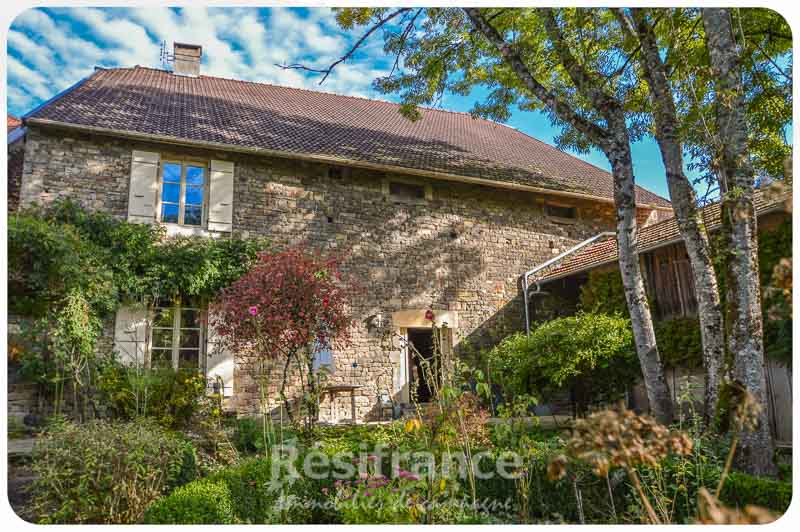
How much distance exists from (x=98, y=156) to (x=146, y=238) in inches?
52.9

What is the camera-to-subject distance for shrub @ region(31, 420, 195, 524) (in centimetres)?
402

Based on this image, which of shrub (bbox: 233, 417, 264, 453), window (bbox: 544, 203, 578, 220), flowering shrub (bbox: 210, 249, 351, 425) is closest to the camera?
flowering shrub (bbox: 210, 249, 351, 425)

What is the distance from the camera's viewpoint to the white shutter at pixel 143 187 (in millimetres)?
8391

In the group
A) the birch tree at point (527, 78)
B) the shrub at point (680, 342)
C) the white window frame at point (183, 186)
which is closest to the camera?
the birch tree at point (527, 78)

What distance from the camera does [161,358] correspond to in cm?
818

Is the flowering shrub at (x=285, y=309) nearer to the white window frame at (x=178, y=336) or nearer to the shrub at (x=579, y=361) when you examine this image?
the white window frame at (x=178, y=336)

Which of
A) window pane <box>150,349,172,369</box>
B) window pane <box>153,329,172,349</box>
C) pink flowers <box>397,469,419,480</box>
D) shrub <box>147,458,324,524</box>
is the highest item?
window pane <box>153,329,172,349</box>

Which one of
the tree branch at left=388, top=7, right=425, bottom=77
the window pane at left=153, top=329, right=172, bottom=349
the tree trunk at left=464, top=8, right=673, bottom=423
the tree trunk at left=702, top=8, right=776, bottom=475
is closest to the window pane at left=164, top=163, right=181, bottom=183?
the window pane at left=153, top=329, right=172, bottom=349

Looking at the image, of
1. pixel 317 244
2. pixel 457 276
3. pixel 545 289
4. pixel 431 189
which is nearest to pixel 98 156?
pixel 317 244

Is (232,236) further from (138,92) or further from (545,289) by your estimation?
(545,289)

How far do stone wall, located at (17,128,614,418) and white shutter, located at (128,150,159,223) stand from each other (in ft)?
0.42

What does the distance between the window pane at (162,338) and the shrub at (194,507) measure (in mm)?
4592

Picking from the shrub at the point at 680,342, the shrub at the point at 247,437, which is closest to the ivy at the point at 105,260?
the shrub at the point at 247,437

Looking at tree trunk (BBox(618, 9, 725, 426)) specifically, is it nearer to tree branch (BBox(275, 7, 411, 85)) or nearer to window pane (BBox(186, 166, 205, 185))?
tree branch (BBox(275, 7, 411, 85))
